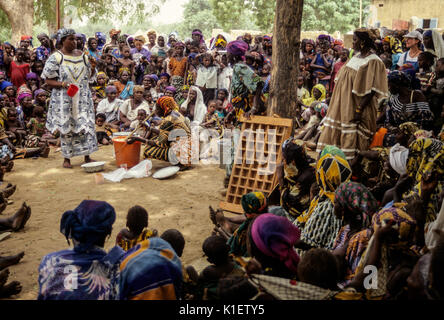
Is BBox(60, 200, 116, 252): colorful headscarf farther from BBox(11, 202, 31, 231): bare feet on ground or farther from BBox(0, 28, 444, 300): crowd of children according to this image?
BBox(11, 202, 31, 231): bare feet on ground

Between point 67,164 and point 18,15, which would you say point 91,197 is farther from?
point 18,15

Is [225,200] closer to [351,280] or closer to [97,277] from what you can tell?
[351,280]

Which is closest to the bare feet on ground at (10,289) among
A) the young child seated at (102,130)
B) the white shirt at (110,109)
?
the young child seated at (102,130)

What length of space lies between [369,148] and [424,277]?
3.49 metres

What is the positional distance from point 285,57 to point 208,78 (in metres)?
4.88

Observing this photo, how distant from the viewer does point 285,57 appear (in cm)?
511

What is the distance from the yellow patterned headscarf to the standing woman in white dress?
4.45m

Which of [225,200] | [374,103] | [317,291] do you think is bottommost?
[225,200]

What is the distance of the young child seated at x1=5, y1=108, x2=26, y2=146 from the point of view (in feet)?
24.7

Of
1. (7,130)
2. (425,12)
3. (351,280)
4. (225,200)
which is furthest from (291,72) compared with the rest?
(425,12)

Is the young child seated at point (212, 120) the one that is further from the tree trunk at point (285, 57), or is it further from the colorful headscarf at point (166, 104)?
the tree trunk at point (285, 57)

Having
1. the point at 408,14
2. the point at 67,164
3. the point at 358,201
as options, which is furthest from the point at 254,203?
the point at 408,14

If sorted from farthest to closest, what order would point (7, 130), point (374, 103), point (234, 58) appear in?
point (7, 130)
point (234, 58)
point (374, 103)

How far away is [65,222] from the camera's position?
2186 millimetres
